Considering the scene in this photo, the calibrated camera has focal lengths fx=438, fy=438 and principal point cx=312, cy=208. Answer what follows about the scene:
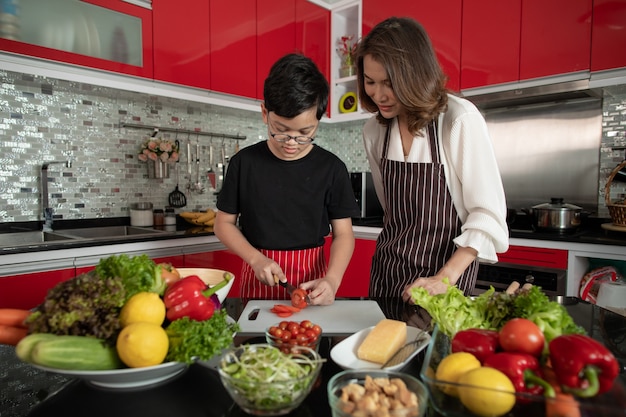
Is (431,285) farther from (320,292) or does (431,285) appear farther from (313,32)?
(313,32)

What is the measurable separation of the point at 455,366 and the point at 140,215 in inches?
102

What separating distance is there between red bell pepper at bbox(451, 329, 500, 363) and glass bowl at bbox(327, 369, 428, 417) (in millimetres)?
113

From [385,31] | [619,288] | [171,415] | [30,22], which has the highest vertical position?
[30,22]

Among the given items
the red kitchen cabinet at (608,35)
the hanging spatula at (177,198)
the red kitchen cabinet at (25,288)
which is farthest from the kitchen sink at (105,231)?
the red kitchen cabinet at (608,35)

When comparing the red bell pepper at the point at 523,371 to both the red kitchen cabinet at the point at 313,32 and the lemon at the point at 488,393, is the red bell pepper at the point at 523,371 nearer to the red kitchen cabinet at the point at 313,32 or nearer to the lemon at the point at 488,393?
the lemon at the point at 488,393

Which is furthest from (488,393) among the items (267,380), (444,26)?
(444,26)

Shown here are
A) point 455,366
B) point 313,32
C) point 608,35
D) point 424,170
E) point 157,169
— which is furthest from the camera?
point 313,32

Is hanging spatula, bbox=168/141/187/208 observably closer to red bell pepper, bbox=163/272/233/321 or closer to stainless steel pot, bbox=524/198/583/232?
stainless steel pot, bbox=524/198/583/232

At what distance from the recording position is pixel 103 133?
110 inches

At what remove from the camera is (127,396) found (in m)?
0.70

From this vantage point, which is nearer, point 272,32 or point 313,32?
point 272,32

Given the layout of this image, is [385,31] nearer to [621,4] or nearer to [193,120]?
[621,4]

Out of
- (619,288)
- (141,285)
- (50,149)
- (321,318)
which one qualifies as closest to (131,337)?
(141,285)

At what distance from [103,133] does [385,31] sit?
213 cm
